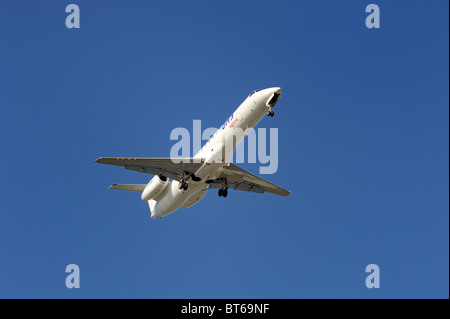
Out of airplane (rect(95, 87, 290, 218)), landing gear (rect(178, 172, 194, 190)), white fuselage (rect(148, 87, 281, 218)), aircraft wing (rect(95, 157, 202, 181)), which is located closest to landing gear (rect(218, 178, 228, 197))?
airplane (rect(95, 87, 290, 218))

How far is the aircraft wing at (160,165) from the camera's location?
145 ft

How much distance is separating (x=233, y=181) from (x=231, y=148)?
7.49 meters

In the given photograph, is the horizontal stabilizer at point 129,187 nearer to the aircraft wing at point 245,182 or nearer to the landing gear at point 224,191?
the aircraft wing at point 245,182

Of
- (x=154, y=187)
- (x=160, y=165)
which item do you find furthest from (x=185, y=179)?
(x=154, y=187)

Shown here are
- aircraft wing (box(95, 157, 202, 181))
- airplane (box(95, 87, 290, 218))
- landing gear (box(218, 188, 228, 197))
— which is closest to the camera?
airplane (box(95, 87, 290, 218))

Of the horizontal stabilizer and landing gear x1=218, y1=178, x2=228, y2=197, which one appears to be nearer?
landing gear x1=218, y1=178, x2=228, y2=197

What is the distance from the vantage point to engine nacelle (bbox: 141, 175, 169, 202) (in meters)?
47.9

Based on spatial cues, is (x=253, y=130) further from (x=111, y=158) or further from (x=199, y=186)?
(x=111, y=158)

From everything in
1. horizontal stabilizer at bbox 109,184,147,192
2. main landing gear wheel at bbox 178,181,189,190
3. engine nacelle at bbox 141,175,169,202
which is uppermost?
horizontal stabilizer at bbox 109,184,147,192

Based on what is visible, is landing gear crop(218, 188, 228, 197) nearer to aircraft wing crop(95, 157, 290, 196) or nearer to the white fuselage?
aircraft wing crop(95, 157, 290, 196)

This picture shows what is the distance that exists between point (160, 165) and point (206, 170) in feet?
12.0

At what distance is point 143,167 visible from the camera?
1788 inches
